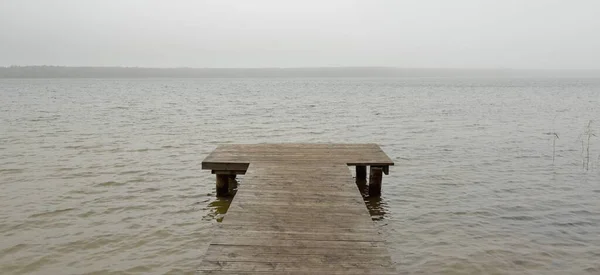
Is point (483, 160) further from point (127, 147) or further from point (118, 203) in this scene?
point (127, 147)

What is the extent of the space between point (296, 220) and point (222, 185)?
15.7 feet

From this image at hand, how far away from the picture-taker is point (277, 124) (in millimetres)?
26891

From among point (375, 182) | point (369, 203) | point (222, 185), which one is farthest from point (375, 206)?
point (222, 185)

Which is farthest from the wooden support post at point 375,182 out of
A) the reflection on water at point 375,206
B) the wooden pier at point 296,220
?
the reflection on water at point 375,206

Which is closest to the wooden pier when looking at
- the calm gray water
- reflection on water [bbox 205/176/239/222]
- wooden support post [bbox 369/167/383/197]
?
wooden support post [bbox 369/167/383/197]

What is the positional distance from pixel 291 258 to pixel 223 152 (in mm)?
6802

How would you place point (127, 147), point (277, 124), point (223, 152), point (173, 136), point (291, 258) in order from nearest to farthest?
point (291, 258) < point (223, 152) < point (127, 147) < point (173, 136) < point (277, 124)

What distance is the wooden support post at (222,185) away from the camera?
10539 mm

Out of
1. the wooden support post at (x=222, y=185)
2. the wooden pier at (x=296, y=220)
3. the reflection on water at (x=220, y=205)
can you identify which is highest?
the wooden pier at (x=296, y=220)

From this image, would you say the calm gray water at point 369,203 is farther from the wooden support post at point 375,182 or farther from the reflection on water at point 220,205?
the wooden support post at point 375,182

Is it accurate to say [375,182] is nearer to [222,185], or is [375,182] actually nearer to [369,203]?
[369,203]

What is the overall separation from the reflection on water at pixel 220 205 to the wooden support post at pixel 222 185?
0.12 metres

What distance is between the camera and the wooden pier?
15.5 ft

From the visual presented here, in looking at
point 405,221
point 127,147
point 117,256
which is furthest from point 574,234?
point 127,147
